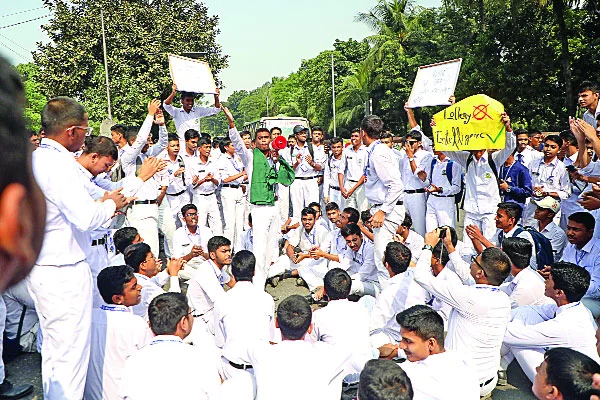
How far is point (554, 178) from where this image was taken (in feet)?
23.6

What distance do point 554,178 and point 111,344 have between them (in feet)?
20.4

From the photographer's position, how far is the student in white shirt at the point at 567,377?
238 centimetres

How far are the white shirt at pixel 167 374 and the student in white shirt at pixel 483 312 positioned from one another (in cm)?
191

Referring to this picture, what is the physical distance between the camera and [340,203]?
9.20 m

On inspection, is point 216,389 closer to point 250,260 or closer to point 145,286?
point 250,260

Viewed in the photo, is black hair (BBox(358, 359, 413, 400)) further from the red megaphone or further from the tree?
the tree

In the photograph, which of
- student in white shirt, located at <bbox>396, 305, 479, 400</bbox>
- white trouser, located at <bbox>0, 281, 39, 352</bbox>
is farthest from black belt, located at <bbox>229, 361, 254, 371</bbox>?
white trouser, located at <bbox>0, 281, 39, 352</bbox>

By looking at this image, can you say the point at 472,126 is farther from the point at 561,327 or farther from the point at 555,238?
the point at 561,327

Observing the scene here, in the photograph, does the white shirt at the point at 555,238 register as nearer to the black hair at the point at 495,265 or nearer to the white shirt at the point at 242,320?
the black hair at the point at 495,265

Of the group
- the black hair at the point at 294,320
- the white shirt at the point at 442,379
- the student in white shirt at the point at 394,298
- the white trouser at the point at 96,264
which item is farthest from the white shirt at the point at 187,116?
the white shirt at the point at 442,379

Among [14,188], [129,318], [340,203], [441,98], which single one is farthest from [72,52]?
[14,188]

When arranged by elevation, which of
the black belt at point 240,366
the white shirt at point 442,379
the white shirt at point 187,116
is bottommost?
the black belt at point 240,366

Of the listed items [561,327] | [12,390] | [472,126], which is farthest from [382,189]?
[12,390]

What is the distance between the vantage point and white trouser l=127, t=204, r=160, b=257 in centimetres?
702
